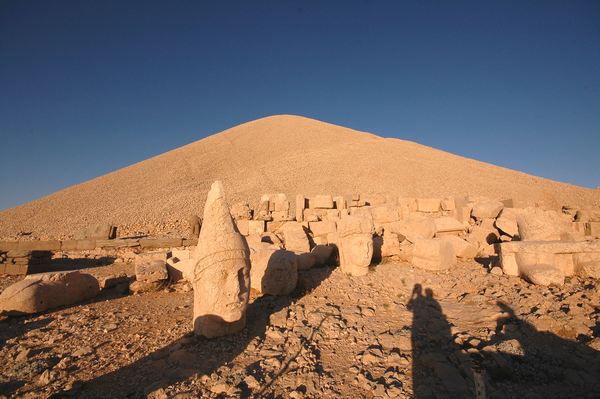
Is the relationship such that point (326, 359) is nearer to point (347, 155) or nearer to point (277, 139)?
point (347, 155)

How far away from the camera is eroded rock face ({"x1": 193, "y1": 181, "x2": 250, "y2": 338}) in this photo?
4.60 m

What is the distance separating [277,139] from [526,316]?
40539 mm

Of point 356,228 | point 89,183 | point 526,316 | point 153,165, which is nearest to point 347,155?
point 153,165

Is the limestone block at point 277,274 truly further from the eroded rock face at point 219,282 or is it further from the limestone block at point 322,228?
the limestone block at point 322,228

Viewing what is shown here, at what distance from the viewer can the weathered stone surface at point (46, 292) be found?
5859mm

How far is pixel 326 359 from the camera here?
421 cm

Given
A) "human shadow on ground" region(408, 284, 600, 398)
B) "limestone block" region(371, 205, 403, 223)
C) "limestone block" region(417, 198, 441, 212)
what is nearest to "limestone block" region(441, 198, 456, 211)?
"limestone block" region(417, 198, 441, 212)

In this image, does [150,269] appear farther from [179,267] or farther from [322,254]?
[322,254]

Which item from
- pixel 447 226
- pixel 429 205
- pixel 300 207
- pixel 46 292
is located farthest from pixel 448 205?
pixel 46 292

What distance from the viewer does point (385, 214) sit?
34.4 ft

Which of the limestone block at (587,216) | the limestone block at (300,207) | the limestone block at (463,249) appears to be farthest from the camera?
the limestone block at (300,207)

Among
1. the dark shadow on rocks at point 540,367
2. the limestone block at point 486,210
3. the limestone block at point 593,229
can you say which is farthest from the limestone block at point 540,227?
the dark shadow on rocks at point 540,367

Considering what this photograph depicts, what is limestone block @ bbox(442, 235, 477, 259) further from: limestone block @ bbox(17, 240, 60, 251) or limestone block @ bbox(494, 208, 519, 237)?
limestone block @ bbox(17, 240, 60, 251)

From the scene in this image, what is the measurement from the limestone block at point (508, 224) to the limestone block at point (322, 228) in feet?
14.7
